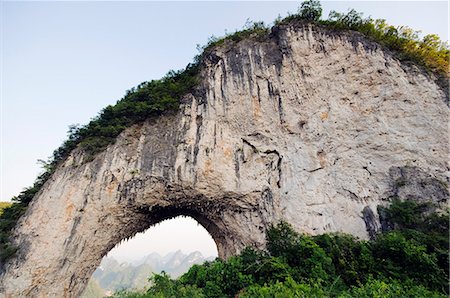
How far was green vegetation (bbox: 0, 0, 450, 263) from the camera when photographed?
12.9 metres

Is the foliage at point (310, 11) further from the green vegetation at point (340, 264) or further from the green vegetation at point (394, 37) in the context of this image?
the green vegetation at point (340, 264)

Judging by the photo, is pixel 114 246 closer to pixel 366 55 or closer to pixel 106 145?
pixel 106 145

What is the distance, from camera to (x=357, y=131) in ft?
42.5

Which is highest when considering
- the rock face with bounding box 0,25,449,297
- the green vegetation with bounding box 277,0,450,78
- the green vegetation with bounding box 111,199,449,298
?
the green vegetation with bounding box 277,0,450,78

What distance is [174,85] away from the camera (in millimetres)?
14336

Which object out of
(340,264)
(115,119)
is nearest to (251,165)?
(340,264)

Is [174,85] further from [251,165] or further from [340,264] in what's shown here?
[340,264]

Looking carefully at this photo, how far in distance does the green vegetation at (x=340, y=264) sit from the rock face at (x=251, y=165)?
1213 mm

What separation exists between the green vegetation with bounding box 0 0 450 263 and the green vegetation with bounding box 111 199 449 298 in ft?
21.4

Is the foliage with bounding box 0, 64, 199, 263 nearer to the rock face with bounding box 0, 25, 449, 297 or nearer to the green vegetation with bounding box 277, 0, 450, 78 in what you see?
the rock face with bounding box 0, 25, 449, 297

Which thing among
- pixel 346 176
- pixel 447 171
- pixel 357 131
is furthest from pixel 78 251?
pixel 447 171

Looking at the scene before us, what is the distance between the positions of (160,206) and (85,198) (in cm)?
308

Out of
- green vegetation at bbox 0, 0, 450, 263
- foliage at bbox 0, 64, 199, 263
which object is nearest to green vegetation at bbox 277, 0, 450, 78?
green vegetation at bbox 0, 0, 450, 263

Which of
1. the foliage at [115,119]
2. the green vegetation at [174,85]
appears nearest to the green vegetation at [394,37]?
the green vegetation at [174,85]
